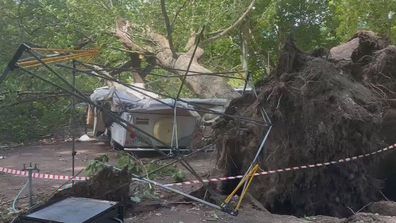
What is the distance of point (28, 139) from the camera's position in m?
17.5

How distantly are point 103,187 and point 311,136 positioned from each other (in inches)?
129

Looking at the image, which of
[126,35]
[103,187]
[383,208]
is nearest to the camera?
[103,187]

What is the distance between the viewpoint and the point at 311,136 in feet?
25.8

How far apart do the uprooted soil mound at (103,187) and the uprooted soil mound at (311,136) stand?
215 cm

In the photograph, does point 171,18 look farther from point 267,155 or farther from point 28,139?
point 267,155

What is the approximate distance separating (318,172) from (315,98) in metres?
1.17

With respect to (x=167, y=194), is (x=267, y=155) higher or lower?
higher

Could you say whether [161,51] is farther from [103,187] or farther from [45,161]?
[103,187]

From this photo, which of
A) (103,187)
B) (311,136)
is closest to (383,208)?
(311,136)

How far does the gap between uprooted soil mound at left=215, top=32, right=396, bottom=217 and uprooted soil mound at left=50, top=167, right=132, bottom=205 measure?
2154 millimetres

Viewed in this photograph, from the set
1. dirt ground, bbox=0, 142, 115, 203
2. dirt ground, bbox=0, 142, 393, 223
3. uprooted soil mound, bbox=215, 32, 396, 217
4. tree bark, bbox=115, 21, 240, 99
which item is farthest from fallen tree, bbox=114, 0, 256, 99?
uprooted soil mound, bbox=215, 32, 396, 217

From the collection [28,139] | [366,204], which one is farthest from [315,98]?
[28,139]

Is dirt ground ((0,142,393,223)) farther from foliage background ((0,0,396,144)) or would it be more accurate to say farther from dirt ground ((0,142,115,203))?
foliage background ((0,0,396,144))

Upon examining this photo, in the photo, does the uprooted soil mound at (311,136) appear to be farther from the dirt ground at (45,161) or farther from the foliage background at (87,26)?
the foliage background at (87,26)
